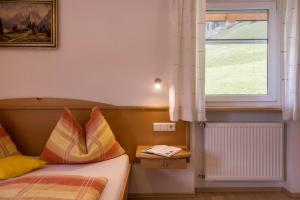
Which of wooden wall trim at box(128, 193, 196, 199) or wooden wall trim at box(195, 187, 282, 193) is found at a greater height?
wooden wall trim at box(195, 187, 282, 193)

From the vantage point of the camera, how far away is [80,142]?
252cm

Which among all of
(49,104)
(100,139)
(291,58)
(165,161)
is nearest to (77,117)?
(49,104)

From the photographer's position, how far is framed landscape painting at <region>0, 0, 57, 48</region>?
2770mm

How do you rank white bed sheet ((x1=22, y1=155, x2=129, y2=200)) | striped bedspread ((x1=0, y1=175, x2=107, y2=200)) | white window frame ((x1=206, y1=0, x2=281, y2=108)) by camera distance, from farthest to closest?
white window frame ((x1=206, y1=0, x2=281, y2=108)) → white bed sheet ((x1=22, y1=155, x2=129, y2=200)) → striped bedspread ((x1=0, y1=175, x2=107, y2=200))

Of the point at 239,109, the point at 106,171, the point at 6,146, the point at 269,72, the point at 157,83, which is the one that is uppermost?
the point at 269,72

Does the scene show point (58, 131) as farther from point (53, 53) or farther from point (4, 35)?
point (4, 35)

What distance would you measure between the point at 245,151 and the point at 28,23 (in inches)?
102

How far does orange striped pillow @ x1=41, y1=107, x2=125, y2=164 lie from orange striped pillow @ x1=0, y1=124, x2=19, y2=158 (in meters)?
0.30

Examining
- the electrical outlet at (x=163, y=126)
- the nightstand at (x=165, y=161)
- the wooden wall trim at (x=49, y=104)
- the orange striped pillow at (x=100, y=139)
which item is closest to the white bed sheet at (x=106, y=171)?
the orange striped pillow at (x=100, y=139)

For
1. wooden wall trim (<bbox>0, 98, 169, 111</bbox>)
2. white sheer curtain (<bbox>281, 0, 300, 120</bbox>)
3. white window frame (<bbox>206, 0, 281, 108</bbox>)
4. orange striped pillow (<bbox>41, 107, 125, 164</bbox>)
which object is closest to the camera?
orange striped pillow (<bbox>41, 107, 125, 164</bbox>)

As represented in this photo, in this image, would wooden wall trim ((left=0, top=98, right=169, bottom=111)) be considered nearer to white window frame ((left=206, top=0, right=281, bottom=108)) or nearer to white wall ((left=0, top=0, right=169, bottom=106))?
white wall ((left=0, top=0, right=169, bottom=106))

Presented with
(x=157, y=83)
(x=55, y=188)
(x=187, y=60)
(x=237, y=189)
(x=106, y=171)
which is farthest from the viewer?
(x=237, y=189)

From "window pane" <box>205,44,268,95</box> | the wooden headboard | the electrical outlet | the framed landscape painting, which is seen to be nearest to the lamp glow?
the wooden headboard

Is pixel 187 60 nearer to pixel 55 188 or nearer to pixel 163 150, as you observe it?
pixel 163 150
